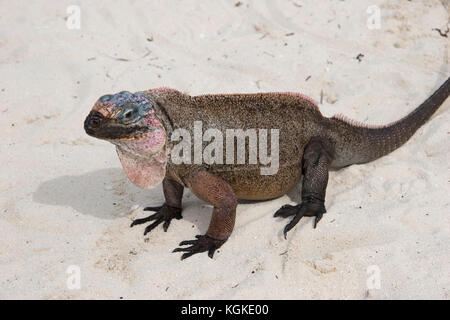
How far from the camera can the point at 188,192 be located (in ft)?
13.6

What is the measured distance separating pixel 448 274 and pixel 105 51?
444cm

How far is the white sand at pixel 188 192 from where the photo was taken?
3014 millimetres

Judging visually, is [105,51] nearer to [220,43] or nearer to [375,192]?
[220,43]

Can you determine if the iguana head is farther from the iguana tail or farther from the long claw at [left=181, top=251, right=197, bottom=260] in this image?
the iguana tail

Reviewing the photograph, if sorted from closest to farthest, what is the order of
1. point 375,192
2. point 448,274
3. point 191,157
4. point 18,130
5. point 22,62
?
point 448,274, point 191,157, point 375,192, point 18,130, point 22,62

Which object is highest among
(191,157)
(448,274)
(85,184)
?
(191,157)

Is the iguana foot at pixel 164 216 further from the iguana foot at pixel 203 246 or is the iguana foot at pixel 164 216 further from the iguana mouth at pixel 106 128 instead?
the iguana mouth at pixel 106 128

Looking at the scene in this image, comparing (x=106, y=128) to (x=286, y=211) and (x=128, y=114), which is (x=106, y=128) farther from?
(x=286, y=211)

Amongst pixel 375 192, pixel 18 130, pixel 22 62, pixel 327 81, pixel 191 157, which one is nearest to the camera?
pixel 191 157

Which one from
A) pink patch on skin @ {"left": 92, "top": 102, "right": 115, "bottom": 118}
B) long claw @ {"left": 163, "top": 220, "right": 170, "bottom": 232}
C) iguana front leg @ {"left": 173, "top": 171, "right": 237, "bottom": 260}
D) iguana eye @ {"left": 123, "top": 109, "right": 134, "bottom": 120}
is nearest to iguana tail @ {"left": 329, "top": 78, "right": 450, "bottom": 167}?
iguana front leg @ {"left": 173, "top": 171, "right": 237, "bottom": 260}

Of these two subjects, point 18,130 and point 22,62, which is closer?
point 18,130

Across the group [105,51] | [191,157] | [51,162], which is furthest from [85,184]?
[105,51]

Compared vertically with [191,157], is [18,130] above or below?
below

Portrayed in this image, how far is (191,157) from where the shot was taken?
3.32 meters
